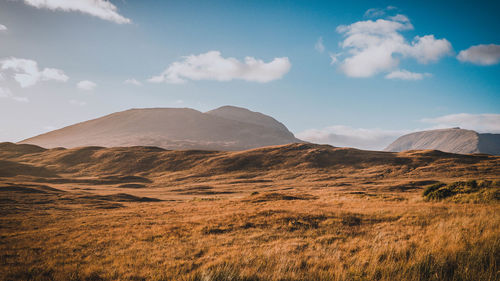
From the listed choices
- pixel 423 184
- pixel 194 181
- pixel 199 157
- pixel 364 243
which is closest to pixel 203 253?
pixel 364 243

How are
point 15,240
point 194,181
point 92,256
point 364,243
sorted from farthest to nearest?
point 194,181, point 15,240, point 92,256, point 364,243

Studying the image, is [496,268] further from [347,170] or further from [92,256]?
[347,170]

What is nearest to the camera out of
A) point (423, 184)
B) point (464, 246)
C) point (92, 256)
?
point (464, 246)

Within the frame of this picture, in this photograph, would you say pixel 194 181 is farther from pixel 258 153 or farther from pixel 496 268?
pixel 496 268

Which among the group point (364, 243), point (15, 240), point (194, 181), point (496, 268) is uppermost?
point (496, 268)

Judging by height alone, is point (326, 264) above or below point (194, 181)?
above

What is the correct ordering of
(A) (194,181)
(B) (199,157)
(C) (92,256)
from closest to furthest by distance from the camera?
(C) (92,256) < (A) (194,181) < (B) (199,157)

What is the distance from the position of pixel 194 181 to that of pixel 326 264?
2746 inches

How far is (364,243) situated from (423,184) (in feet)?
173

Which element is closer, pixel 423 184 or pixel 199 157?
pixel 423 184

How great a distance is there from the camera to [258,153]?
100688mm

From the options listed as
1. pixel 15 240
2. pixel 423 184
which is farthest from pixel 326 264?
pixel 423 184

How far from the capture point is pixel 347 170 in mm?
77875

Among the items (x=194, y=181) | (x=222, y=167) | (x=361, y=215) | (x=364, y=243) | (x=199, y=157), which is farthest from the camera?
(x=199, y=157)
